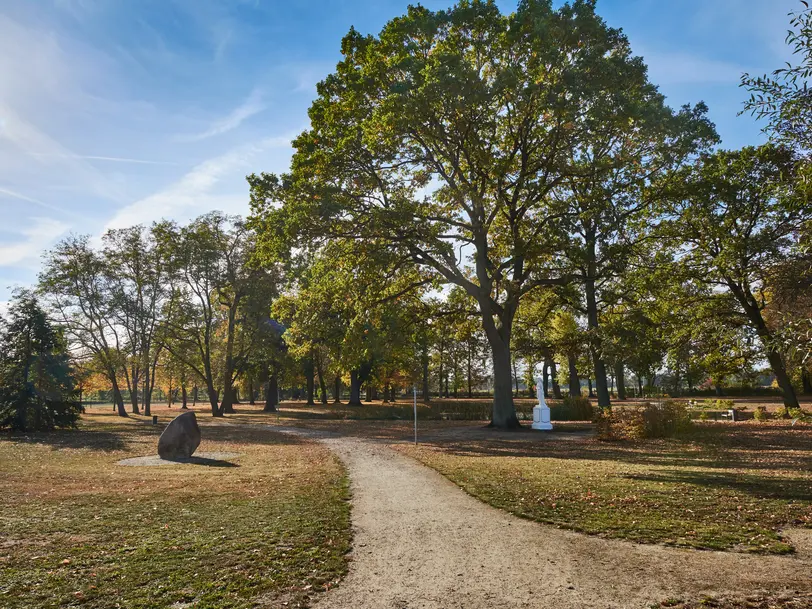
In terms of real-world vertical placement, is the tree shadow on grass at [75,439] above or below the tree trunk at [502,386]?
below

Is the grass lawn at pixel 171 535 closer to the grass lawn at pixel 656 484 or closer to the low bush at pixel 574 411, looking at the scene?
the grass lawn at pixel 656 484

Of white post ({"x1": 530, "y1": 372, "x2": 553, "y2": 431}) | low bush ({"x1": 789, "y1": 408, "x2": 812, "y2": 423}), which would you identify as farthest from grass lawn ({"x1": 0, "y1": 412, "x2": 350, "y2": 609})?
low bush ({"x1": 789, "y1": 408, "x2": 812, "y2": 423})

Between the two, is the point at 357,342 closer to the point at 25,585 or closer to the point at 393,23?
the point at 393,23

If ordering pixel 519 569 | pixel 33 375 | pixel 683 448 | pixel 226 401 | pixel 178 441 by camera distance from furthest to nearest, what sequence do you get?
→ pixel 226 401
pixel 33 375
pixel 683 448
pixel 178 441
pixel 519 569

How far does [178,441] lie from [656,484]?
42.6 ft

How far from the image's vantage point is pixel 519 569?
5.50 metres

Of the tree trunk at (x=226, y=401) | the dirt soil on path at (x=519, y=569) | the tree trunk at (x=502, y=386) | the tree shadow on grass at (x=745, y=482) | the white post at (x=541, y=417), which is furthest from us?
the tree trunk at (x=226, y=401)

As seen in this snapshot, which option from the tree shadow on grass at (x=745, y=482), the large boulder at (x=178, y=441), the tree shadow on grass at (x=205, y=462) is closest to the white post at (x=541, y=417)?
the tree shadow on grass at (x=745, y=482)

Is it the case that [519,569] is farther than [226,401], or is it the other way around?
[226,401]

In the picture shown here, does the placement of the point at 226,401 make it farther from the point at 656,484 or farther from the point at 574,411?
the point at 656,484

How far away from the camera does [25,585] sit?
4.99 m

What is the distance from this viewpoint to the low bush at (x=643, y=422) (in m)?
18.6

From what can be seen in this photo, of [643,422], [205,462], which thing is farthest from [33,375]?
[643,422]

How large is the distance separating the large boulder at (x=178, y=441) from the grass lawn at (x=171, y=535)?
2280 mm
